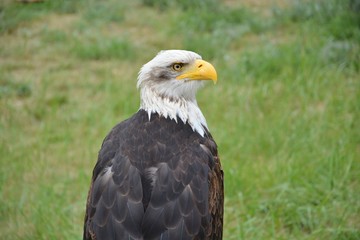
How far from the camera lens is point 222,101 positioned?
700 cm

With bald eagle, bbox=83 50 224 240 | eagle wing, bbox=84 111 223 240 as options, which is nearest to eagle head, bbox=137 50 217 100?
bald eagle, bbox=83 50 224 240

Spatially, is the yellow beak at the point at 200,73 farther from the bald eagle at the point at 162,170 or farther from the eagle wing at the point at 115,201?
the eagle wing at the point at 115,201

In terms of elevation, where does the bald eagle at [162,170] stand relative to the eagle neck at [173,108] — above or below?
below

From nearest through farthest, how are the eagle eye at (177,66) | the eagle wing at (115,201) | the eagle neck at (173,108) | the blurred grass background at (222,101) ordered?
1. the eagle wing at (115,201)
2. the eagle neck at (173,108)
3. the eagle eye at (177,66)
4. the blurred grass background at (222,101)

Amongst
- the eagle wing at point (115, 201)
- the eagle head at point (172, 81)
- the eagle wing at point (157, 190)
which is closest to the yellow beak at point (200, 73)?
the eagle head at point (172, 81)

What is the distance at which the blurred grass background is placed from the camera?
17.1ft

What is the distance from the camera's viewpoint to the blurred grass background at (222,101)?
205 inches

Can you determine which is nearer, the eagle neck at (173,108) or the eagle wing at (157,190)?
the eagle wing at (157,190)

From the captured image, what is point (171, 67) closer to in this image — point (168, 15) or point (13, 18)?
point (168, 15)

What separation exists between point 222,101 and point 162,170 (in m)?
3.48

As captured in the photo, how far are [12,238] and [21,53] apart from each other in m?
4.20

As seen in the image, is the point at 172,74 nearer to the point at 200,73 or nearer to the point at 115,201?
the point at 200,73

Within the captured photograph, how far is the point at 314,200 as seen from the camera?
206 inches

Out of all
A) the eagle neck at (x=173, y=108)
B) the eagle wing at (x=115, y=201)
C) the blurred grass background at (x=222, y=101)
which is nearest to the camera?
the eagle wing at (x=115, y=201)
